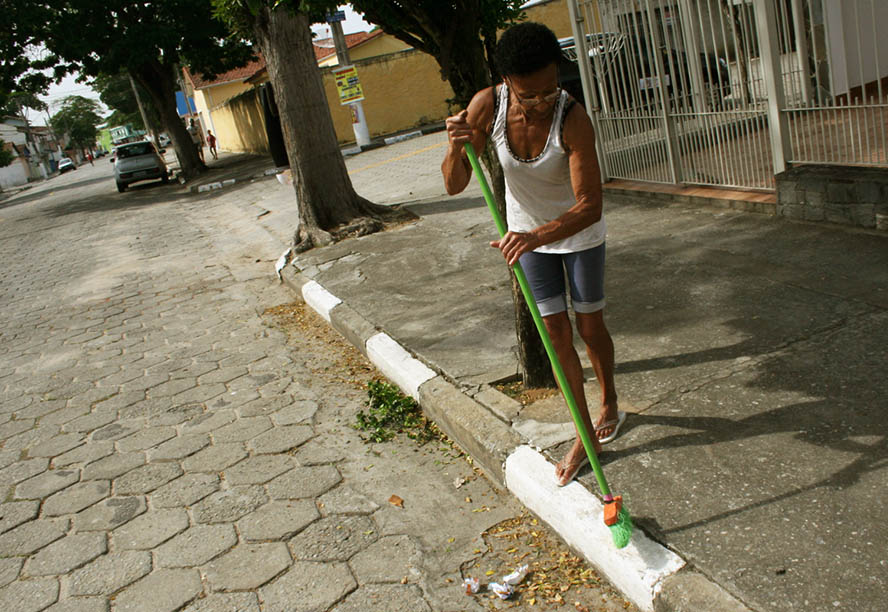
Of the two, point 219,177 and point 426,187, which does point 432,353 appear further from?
point 219,177

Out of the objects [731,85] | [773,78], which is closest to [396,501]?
[773,78]

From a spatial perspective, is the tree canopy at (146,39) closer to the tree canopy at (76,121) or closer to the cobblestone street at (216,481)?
the cobblestone street at (216,481)

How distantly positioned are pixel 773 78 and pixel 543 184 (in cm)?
395

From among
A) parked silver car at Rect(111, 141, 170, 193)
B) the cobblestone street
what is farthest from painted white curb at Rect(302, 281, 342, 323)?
parked silver car at Rect(111, 141, 170, 193)

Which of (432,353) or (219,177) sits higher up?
(219,177)

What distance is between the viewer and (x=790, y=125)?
6.16 m

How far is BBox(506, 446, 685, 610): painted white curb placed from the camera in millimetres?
2527

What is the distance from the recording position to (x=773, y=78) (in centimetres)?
597

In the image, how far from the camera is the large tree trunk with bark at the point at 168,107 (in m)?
24.7

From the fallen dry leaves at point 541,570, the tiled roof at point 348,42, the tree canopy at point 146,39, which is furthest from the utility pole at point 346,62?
the fallen dry leaves at point 541,570

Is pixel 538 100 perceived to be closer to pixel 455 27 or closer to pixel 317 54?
pixel 455 27

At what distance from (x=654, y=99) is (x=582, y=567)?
569 cm

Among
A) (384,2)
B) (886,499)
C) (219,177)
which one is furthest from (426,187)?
(219,177)

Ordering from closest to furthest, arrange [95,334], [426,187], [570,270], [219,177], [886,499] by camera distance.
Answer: [886,499] < [570,270] < [95,334] < [426,187] < [219,177]
